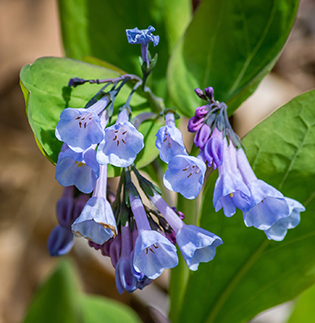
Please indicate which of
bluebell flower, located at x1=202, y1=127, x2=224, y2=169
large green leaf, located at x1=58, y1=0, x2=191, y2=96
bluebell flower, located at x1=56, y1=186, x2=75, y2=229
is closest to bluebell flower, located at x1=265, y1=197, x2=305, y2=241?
bluebell flower, located at x1=202, y1=127, x2=224, y2=169

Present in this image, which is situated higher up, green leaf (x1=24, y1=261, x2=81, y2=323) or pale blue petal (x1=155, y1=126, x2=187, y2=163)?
pale blue petal (x1=155, y1=126, x2=187, y2=163)

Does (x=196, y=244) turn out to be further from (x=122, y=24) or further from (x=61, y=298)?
(x=122, y=24)

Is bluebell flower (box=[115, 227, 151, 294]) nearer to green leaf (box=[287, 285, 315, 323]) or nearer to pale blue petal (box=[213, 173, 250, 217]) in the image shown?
pale blue petal (box=[213, 173, 250, 217])

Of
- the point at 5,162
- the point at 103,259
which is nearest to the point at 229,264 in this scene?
the point at 103,259


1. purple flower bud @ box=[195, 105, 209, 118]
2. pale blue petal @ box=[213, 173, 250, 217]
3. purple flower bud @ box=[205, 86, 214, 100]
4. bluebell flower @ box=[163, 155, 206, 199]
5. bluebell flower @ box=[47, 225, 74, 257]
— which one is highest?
purple flower bud @ box=[205, 86, 214, 100]

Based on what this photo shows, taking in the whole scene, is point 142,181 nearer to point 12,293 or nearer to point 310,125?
point 310,125

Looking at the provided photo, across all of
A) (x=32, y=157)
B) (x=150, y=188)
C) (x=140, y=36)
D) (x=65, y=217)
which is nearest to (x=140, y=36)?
(x=140, y=36)

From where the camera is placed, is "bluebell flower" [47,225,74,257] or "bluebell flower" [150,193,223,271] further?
"bluebell flower" [47,225,74,257]
